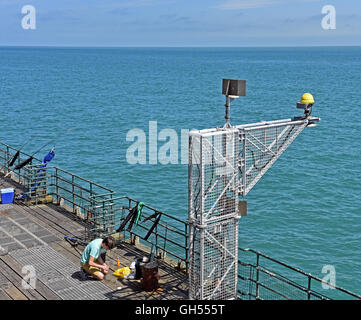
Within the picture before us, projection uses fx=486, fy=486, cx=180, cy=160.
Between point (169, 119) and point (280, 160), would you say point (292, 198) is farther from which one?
point (169, 119)

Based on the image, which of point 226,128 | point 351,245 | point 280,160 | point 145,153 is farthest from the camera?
point 145,153

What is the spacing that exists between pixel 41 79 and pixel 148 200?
316 ft

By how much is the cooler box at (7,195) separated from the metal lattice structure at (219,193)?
30.0 feet

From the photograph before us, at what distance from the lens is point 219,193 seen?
10.1 meters

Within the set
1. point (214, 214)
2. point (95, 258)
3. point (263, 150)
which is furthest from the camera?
point (95, 258)

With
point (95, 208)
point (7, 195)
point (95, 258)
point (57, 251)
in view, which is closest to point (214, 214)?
point (95, 258)

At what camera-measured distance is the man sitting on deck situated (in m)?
11.4

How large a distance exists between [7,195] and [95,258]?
23.2ft

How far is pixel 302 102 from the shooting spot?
11.0 metres

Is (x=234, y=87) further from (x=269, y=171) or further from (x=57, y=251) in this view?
(x=269, y=171)

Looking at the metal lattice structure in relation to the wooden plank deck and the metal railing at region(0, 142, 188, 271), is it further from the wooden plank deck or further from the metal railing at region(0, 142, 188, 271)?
the metal railing at region(0, 142, 188, 271)

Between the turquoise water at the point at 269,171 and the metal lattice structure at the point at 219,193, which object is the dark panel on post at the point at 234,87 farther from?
the turquoise water at the point at 269,171

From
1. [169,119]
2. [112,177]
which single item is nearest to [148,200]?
[112,177]

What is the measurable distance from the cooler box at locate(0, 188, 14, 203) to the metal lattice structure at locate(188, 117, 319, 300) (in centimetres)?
916
